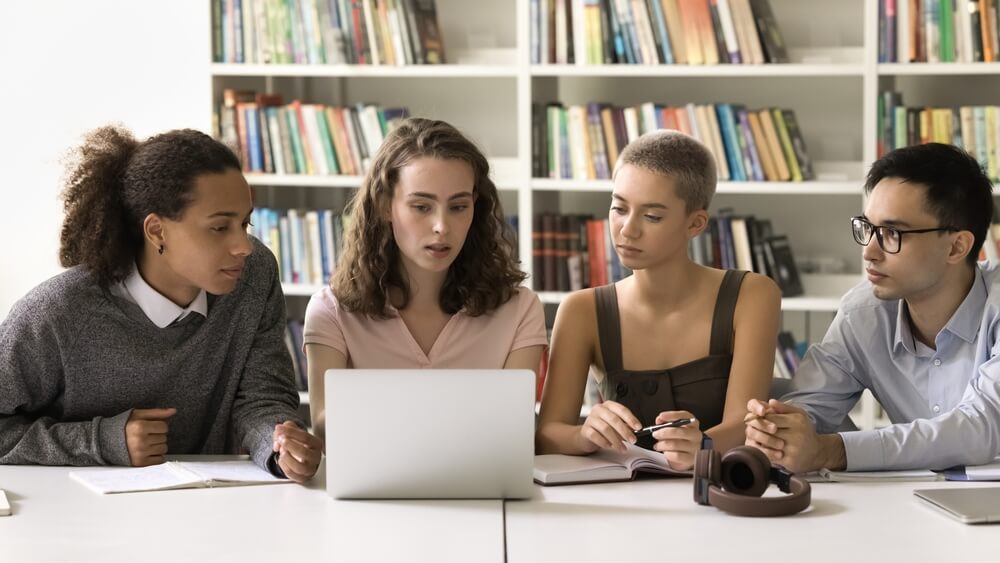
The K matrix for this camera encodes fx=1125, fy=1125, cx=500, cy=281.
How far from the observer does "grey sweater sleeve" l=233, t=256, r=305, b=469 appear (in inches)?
75.9

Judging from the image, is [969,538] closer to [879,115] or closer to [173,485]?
[173,485]

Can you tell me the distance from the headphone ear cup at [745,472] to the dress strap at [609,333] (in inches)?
21.4

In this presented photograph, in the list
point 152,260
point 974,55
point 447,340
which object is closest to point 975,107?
point 974,55

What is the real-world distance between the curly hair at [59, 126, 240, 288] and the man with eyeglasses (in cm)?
107

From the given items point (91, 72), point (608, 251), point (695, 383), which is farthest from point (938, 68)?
point (91, 72)

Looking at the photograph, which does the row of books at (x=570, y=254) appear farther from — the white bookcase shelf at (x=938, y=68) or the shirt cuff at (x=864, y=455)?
the shirt cuff at (x=864, y=455)

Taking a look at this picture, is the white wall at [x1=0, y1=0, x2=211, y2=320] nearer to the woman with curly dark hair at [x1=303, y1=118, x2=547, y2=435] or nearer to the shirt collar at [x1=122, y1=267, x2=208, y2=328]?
the woman with curly dark hair at [x1=303, y1=118, x2=547, y2=435]

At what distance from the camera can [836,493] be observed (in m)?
1.65

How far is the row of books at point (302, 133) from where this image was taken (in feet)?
11.8

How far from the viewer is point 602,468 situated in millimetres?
1723

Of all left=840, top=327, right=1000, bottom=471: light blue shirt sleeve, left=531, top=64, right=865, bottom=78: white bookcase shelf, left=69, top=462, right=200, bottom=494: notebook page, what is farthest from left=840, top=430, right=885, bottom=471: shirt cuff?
left=531, top=64, right=865, bottom=78: white bookcase shelf

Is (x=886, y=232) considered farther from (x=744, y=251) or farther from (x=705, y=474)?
(x=744, y=251)

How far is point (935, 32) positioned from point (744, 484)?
7.35 ft

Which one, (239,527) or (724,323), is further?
(724,323)
